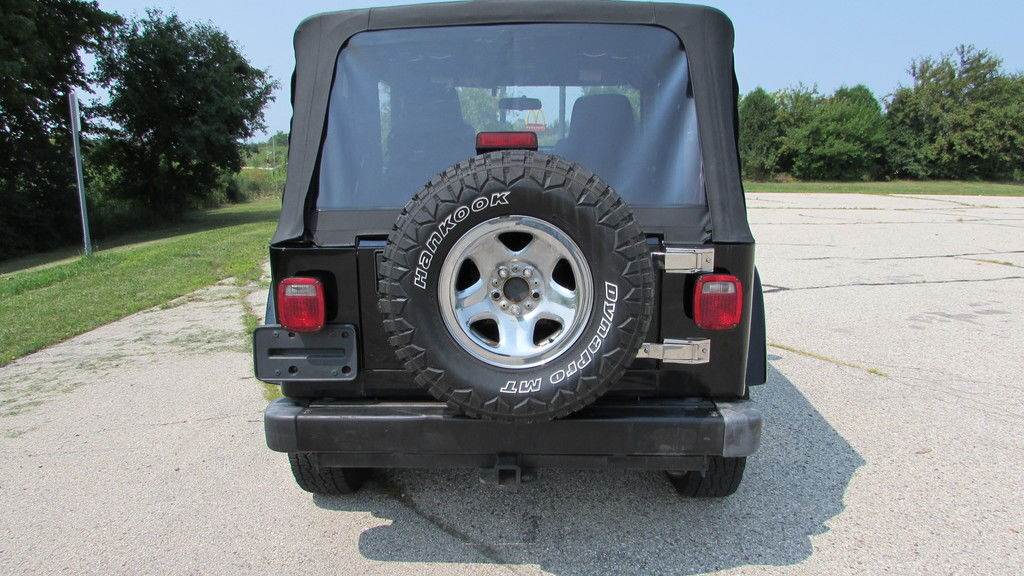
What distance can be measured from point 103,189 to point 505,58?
26.8m

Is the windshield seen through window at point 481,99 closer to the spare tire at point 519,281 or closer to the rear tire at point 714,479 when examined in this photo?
the spare tire at point 519,281

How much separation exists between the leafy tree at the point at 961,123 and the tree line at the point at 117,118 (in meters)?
35.3

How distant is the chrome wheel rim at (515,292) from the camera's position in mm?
2410

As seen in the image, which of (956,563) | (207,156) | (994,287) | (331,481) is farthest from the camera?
(207,156)

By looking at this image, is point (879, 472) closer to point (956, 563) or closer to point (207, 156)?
point (956, 563)

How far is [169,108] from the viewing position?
2488 centimetres

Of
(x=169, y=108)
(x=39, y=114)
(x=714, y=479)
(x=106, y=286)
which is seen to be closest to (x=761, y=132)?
(x=169, y=108)

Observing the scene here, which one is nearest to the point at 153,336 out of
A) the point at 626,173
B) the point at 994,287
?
the point at 626,173

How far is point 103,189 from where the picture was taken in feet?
84.0

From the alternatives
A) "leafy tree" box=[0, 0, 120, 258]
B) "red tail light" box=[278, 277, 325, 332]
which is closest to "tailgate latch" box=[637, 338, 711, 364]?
"red tail light" box=[278, 277, 325, 332]

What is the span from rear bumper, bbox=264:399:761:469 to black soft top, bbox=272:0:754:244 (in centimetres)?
66

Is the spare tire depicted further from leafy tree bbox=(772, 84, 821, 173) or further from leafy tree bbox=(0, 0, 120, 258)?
leafy tree bbox=(772, 84, 821, 173)

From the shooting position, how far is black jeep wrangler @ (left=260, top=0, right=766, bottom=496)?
7.87 feet

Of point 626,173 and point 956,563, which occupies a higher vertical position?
point 626,173
